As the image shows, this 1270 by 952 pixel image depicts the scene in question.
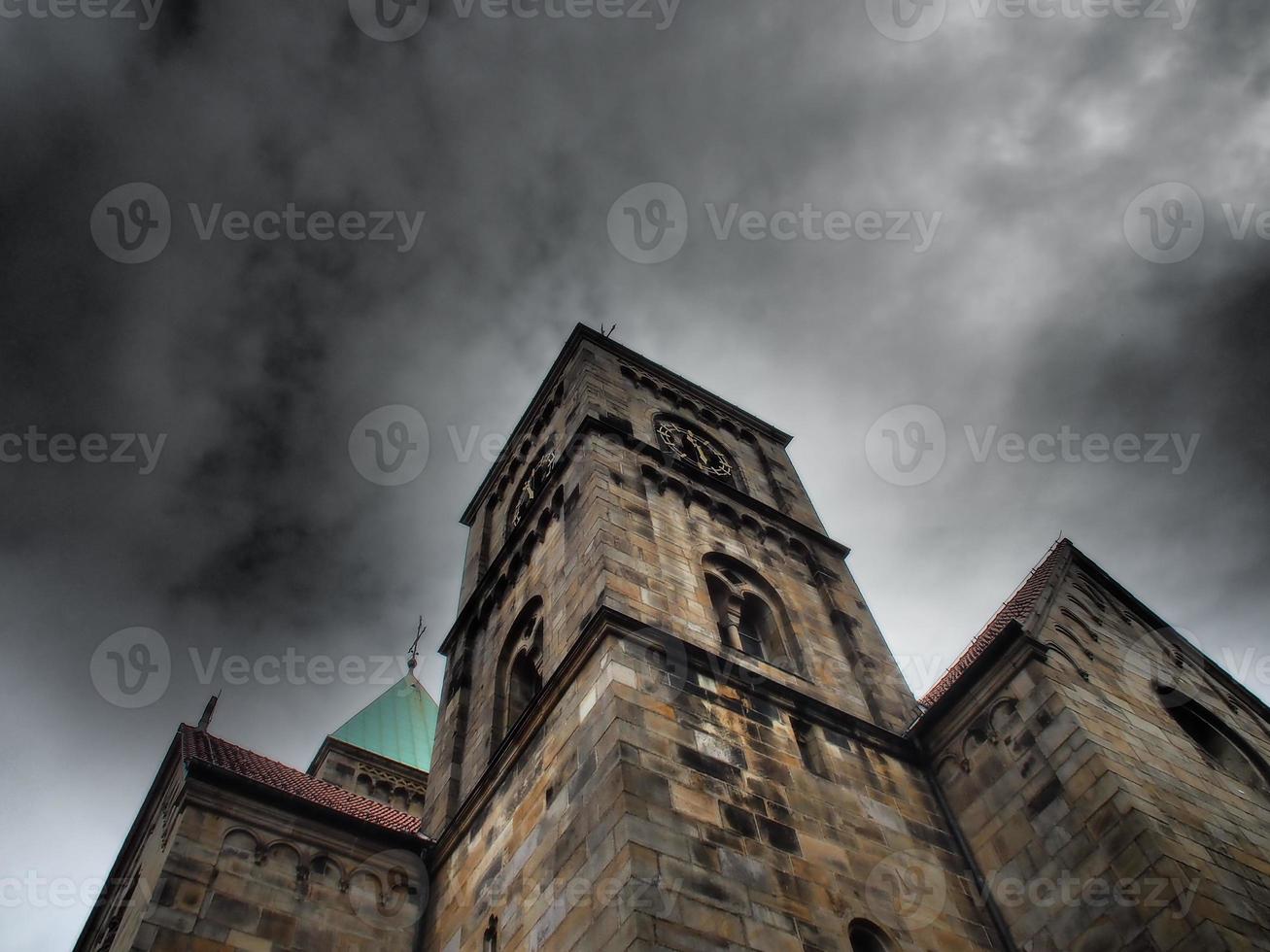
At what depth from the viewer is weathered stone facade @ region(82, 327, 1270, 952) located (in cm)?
984

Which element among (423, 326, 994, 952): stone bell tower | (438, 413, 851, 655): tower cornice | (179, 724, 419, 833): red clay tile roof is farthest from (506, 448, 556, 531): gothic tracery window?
(179, 724, 419, 833): red clay tile roof

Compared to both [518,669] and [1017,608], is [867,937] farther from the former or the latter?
[518,669]

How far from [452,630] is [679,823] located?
11016 mm

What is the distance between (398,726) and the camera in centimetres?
3347

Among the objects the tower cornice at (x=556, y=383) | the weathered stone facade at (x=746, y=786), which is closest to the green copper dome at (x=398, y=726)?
the tower cornice at (x=556, y=383)

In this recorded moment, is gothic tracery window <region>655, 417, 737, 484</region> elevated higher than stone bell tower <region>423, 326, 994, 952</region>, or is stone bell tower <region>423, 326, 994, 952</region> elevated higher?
gothic tracery window <region>655, 417, 737, 484</region>

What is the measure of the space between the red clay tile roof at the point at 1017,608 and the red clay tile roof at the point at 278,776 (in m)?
8.78

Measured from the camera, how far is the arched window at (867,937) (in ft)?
32.9

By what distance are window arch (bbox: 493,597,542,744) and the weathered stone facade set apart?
0.21 feet

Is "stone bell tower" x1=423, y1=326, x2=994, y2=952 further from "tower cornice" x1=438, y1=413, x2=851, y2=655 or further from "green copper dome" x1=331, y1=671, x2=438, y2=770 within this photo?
"green copper dome" x1=331, y1=671, x2=438, y2=770

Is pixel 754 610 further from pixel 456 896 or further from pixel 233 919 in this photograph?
pixel 233 919

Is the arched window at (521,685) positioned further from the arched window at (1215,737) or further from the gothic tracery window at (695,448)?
the arched window at (1215,737)

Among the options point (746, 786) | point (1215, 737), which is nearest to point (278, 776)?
point (746, 786)

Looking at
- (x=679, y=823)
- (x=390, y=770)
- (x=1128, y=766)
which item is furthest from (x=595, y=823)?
(x=390, y=770)
